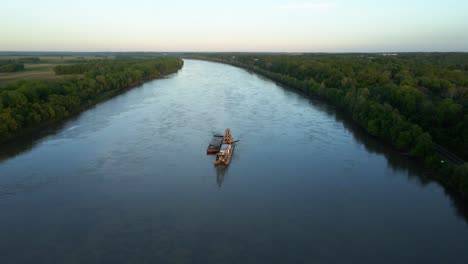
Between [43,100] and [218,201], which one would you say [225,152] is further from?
[43,100]

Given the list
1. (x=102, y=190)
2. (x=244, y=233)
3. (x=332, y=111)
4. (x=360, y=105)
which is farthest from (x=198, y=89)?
(x=244, y=233)

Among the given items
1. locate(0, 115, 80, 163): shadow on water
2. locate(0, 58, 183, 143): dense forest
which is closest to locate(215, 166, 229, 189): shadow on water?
locate(0, 115, 80, 163): shadow on water

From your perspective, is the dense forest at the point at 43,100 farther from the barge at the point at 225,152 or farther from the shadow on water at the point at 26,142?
the barge at the point at 225,152

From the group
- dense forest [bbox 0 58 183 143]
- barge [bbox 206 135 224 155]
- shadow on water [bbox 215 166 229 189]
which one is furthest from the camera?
dense forest [bbox 0 58 183 143]

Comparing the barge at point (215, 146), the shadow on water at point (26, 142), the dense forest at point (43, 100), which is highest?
the dense forest at point (43, 100)

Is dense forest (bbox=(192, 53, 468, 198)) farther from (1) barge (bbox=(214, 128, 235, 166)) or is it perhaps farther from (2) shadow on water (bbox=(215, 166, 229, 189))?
(2) shadow on water (bbox=(215, 166, 229, 189))

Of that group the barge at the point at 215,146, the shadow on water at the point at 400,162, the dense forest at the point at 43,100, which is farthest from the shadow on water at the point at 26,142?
the shadow on water at the point at 400,162

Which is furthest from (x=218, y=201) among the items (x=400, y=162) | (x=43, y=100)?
(x=43, y=100)

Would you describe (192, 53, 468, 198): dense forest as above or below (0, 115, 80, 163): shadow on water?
above
